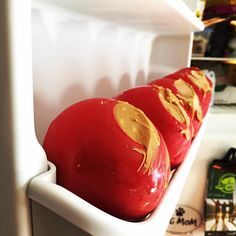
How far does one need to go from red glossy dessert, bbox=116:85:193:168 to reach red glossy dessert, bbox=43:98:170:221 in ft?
0.35

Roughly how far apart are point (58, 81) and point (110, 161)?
0.29 m

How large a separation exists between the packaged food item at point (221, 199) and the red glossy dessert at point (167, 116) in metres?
1.02

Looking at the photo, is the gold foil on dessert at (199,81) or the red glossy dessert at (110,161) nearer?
the red glossy dessert at (110,161)

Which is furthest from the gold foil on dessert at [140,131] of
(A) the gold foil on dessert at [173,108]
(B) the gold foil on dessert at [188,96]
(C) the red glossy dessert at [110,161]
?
(B) the gold foil on dessert at [188,96]

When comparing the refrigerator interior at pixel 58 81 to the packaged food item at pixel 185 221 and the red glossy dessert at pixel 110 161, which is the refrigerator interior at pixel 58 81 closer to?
the red glossy dessert at pixel 110 161

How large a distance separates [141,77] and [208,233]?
2.60 feet

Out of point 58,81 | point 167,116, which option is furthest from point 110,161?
point 58,81

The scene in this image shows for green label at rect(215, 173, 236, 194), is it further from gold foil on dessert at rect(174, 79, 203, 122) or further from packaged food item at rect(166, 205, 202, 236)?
gold foil on dessert at rect(174, 79, 203, 122)

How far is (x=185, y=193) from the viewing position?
56.6 inches

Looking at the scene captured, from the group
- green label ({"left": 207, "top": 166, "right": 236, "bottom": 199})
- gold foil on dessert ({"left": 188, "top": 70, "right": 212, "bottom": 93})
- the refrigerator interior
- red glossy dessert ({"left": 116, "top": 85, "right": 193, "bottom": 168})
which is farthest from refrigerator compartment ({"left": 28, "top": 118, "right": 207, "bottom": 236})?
green label ({"left": 207, "top": 166, "right": 236, "bottom": 199})

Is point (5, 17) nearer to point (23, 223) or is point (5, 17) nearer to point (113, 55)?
point (23, 223)

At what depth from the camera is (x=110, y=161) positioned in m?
0.26

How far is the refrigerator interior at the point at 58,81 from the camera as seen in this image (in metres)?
0.23

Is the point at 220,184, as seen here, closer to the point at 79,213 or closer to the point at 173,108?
the point at 173,108
